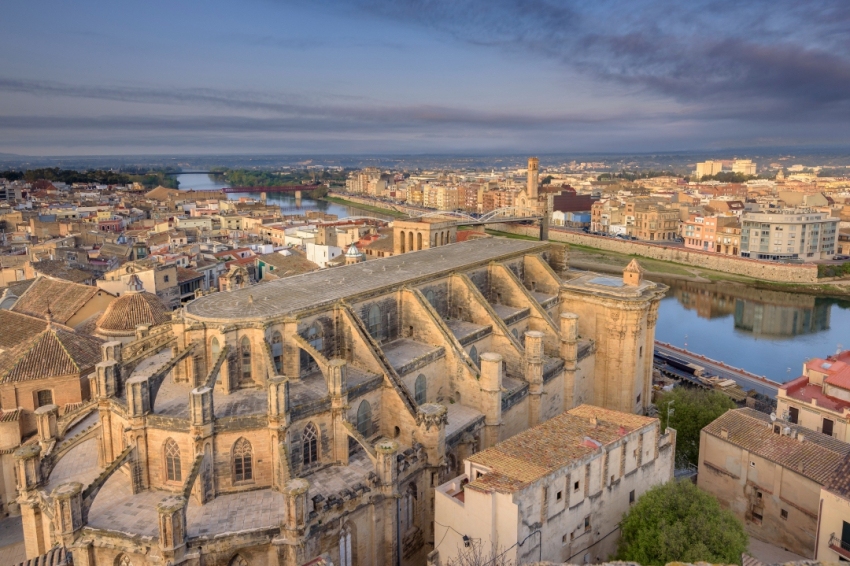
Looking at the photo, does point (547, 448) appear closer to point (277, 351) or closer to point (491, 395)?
point (491, 395)

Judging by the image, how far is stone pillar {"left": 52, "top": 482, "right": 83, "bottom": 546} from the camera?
53.8 ft

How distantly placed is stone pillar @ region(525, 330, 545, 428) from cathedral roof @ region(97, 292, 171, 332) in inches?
741

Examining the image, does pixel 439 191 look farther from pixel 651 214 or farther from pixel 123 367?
pixel 123 367

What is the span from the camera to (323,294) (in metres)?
24.4

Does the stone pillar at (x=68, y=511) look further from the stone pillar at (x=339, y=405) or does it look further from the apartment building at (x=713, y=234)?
the apartment building at (x=713, y=234)

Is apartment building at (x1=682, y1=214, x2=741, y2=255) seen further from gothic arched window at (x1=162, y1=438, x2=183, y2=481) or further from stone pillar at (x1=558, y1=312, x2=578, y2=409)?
gothic arched window at (x1=162, y1=438, x2=183, y2=481)

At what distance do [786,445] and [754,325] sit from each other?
44240 millimetres

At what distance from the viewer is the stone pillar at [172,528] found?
50.9 feet

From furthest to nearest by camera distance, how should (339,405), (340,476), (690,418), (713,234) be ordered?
(713,234), (690,418), (339,405), (340,476)

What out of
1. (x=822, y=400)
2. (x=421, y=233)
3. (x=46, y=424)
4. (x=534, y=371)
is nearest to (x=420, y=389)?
(x=534, y=371)

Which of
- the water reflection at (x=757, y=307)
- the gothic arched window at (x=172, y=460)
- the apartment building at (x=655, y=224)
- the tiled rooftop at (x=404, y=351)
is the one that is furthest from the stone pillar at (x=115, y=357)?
the apartment building at (x=655, y=224)

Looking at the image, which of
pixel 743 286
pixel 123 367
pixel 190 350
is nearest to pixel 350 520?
pixel 190 350

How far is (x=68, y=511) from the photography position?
650 inches

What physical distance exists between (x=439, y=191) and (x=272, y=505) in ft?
519
